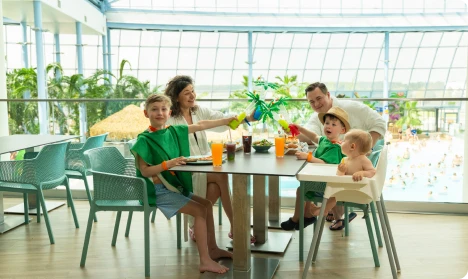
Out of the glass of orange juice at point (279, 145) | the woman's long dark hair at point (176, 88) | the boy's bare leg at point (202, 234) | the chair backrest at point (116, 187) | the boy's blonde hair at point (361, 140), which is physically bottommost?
the boy's bare leg at point (202, 234)

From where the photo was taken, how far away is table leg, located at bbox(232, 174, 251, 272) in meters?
2.80

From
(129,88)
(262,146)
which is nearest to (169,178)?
(262,146)

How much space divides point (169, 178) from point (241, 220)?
1.66 feet

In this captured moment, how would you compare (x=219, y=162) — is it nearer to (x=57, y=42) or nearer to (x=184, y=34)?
(x=57, y=42)

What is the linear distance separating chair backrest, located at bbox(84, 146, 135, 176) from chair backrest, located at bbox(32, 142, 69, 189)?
44 centimetres

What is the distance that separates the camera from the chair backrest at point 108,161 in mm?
3188

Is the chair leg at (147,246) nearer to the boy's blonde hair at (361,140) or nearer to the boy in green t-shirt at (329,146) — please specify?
the boy in green t-shirt at (329,146)

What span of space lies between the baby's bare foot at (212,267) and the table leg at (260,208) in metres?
0.56

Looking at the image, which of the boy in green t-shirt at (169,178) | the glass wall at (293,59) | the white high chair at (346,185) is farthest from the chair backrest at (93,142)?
the glass wall at (293,59)

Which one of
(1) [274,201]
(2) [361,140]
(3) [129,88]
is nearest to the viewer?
(2) [361,140]

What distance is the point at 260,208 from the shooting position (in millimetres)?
3371

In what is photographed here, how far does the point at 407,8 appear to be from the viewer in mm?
20312

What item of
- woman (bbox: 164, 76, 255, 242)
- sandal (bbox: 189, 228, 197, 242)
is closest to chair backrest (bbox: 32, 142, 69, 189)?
woman (bbox: 164, 76, 255, 242)

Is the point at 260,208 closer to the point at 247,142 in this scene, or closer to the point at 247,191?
the point at 247,142
